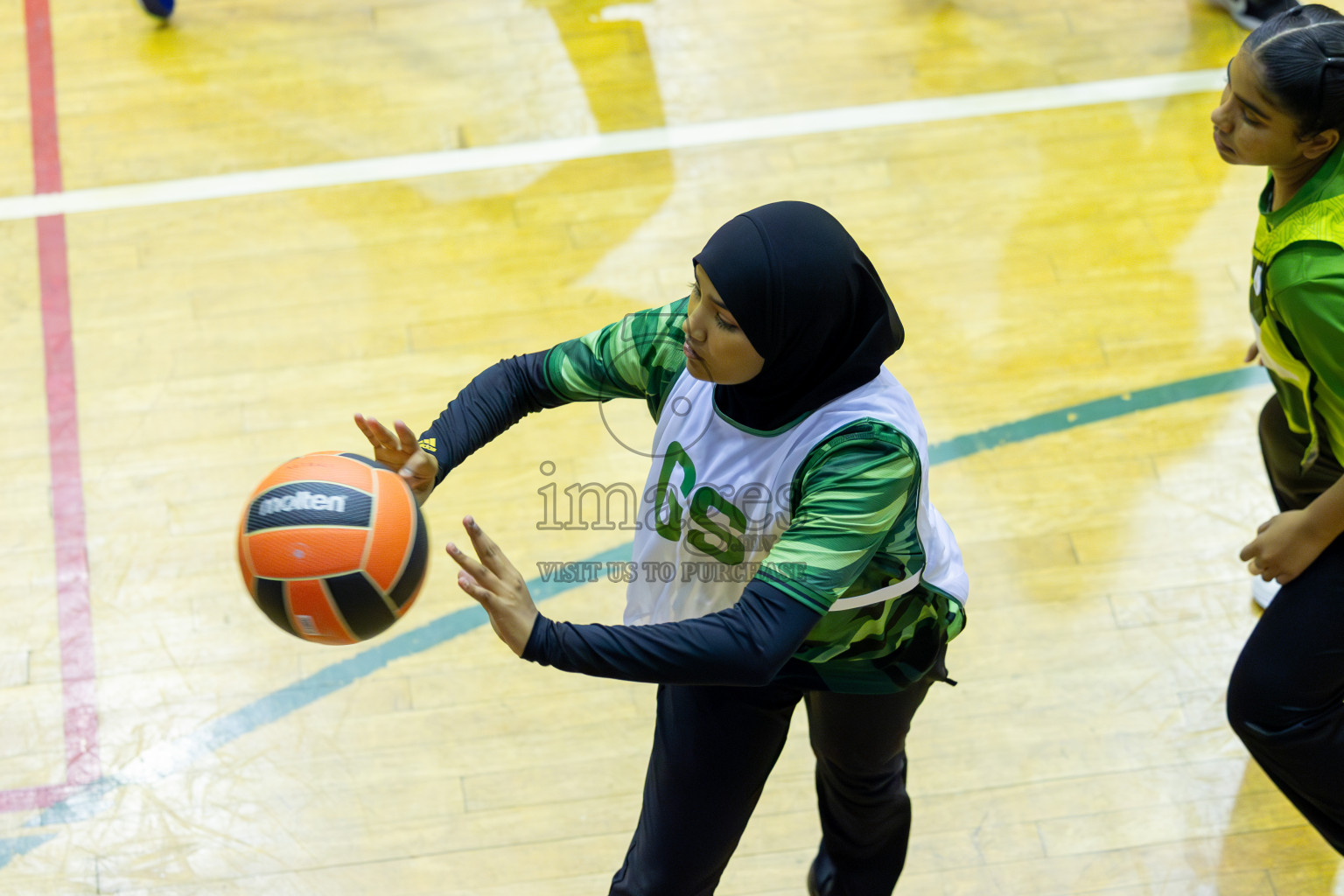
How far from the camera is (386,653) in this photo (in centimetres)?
391

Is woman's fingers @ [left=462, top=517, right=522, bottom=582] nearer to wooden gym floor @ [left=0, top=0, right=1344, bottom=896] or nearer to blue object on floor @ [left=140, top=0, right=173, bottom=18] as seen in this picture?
wooden gym floor @ [left=0, top=0, right=1344, bottom=896]

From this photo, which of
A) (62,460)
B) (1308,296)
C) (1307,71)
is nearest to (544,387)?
(1308,296)

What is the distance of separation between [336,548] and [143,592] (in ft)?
5.96

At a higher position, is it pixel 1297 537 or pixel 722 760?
pixel 1297 537

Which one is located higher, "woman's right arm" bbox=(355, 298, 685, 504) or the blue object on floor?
"woman's right arm" bbox=(355, 298, 685, 504)

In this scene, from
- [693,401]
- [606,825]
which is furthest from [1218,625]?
[693,401]

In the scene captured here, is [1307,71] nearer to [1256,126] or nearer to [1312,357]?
[1256,126]

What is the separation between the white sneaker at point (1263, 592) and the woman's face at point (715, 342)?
7.84 ft

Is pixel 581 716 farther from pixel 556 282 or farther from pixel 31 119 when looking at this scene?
pixel 31 119

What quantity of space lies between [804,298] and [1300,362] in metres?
1.32

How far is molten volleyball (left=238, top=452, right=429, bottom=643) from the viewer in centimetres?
257

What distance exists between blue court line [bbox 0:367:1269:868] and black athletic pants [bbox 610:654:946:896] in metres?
1.31

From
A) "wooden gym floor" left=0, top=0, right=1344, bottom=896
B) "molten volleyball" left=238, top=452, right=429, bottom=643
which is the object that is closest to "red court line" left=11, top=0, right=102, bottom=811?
"wooden gym floor" left=0, top=0, right=1344, bottom=896

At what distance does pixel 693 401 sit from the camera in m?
2.60
